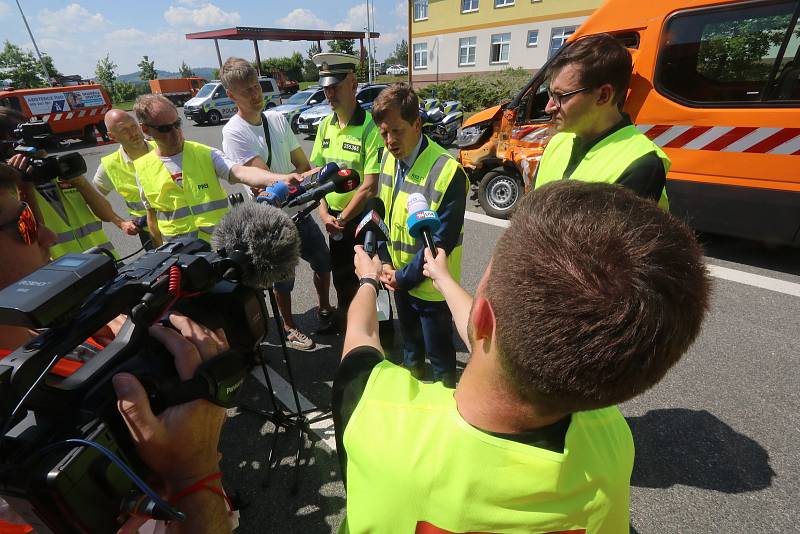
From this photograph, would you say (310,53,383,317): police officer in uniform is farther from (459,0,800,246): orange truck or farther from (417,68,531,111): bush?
(417,68,531,111): bush

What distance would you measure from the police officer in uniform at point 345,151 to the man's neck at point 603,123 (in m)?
1.44

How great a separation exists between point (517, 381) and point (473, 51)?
33.0 meters

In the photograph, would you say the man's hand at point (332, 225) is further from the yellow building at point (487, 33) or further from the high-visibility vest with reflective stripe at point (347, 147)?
the yellow building at point (487, 33)

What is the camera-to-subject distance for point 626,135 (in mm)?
1850

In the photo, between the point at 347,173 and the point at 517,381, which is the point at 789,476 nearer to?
the point at 517,381

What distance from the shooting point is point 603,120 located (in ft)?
6.31

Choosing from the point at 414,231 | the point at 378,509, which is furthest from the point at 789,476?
the point at 378,509

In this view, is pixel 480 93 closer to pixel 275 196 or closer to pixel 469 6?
pixel 469 6

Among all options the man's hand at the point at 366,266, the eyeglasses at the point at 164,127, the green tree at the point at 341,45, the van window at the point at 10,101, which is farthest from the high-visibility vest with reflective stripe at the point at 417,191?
the green tree at the point at 341,45

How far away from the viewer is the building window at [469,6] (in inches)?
1097

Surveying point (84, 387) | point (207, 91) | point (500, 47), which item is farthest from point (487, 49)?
point (84, 387)

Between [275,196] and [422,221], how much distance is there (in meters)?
0.65

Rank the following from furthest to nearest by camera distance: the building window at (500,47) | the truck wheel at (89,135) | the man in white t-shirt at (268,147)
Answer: the building window at (500,47), the truck wheel at (89,135), the man in white t-shirt at (268,147)

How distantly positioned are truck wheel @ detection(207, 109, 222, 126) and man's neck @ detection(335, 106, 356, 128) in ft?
58.8
